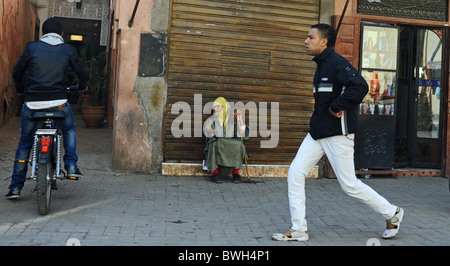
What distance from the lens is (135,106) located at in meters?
8.14

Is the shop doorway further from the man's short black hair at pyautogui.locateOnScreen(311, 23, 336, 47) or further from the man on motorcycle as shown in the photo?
the man on motorcycle

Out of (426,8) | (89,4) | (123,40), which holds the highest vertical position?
(89,4)

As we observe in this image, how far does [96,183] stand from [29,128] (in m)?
1.80

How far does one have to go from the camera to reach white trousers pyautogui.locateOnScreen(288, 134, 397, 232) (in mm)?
4629

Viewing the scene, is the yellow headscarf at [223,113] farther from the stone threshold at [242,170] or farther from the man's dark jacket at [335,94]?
the man's dark jacket at [335,94]

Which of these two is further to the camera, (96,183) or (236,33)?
(236,33)

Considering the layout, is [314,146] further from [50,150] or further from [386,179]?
[386,179]

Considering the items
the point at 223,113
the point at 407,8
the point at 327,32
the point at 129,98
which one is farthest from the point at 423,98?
the point at 327,32

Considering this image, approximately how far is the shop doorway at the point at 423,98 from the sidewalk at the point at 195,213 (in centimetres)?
94

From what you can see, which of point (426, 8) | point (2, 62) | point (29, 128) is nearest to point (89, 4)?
point (2, 62)

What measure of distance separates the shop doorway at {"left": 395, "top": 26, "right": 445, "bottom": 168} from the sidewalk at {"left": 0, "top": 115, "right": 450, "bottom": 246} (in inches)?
36.8

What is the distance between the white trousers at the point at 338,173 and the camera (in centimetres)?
463

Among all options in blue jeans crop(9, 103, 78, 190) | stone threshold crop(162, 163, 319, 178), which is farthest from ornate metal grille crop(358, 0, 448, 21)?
blue jeans crop(9, 103, 78, 190)

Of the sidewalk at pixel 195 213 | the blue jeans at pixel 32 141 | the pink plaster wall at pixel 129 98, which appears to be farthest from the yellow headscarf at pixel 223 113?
the blue jeans at pixel 32 141
